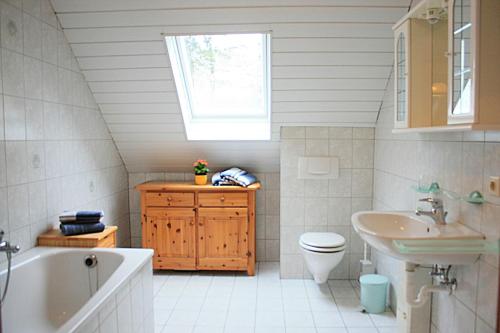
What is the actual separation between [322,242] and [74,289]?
1.85 metres

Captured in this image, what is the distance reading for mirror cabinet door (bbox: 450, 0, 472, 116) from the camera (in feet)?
5.64


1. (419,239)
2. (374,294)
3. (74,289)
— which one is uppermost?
(419,239)

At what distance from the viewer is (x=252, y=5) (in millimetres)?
2736

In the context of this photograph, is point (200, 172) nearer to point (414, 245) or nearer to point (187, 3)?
point (187, 3)

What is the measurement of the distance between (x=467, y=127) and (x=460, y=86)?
227 mm

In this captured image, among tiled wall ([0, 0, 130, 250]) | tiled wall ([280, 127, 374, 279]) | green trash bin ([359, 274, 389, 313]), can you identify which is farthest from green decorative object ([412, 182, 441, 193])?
tiled wall ([0, 0, 130, 250])

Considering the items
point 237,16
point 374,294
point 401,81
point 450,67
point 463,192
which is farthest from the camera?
point 374,294

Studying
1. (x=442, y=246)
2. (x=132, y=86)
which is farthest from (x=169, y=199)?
(x=442, y=246)

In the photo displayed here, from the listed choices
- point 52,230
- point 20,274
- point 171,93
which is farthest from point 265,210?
point 20,274

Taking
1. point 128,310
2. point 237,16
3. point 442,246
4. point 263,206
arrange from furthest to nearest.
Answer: point 263,206
point 237,16
point 128,310
point 442,246

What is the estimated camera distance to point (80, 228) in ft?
9.05

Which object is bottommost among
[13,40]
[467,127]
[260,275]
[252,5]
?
[260,275]

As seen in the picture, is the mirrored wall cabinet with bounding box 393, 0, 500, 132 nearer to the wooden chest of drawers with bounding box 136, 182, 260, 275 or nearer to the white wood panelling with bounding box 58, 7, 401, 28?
the white wood panelling with bounding box 58, 7, 401, 28

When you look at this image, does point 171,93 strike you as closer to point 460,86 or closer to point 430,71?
point 430,71
